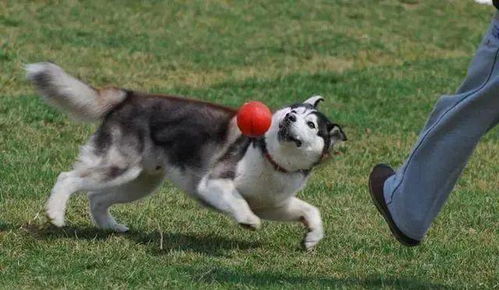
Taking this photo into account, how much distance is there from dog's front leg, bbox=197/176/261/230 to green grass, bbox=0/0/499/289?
21 centimetres

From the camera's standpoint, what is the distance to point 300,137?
19.4 ft

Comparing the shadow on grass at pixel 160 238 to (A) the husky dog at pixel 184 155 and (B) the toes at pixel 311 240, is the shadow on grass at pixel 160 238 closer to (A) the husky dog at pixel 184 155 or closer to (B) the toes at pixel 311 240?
(A) the husky dog at pixel 184 155

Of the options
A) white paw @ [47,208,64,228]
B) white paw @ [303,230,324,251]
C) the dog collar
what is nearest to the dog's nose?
the dog collar

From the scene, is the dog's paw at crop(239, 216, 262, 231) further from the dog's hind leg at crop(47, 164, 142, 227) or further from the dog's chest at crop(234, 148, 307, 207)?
the dog's hind leg at crop(47, 164, 142, 227)

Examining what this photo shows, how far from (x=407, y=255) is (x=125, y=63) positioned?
29.8 ft

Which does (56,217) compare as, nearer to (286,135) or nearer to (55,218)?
(55,218)

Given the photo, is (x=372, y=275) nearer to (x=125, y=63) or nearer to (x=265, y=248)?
(x=265, y=248)

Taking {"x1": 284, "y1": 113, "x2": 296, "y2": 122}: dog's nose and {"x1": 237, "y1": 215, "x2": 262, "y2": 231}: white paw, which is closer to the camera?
{"x1": 284, "y1": 113, "x2": 296, "y2": 122}: dog's nose

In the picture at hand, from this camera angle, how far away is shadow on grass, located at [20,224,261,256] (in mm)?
6113

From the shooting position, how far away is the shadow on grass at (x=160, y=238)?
6.11 meters

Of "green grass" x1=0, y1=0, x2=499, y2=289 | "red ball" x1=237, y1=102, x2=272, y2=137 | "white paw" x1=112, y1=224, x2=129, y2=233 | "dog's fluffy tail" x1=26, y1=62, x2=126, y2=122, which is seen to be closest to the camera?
"green grass" x1=0, y1=0, x2=499, y2=289

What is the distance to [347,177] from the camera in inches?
349

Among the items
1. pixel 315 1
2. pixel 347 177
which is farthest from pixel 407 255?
pixel 315 1

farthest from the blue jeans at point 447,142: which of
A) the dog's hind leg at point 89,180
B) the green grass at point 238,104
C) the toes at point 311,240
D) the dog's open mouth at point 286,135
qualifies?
the dog's hind leg at point 89,180
